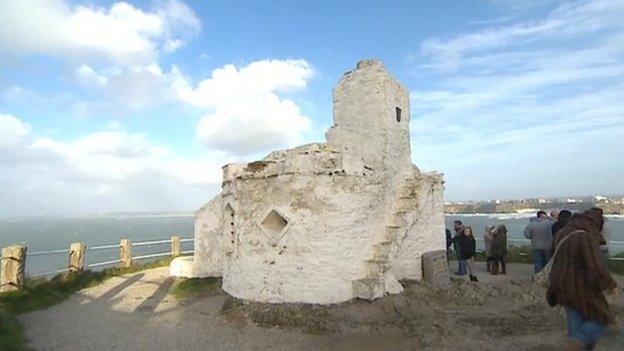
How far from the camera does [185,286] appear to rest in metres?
11.5

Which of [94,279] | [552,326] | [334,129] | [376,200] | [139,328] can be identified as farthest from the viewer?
[94,279]

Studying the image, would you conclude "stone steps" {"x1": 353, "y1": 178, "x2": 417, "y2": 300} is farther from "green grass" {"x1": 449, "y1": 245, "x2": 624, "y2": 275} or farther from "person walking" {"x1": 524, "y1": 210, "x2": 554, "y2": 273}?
"green grass" {"x1": 449, "y1": 245, "x2": 624, "y2": 275}

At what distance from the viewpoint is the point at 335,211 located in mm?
8719

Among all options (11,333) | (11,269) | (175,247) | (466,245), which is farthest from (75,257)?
(466,245)

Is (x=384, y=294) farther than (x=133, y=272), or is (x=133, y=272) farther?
(x=133, y=272)

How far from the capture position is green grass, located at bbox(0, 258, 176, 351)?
723 cm

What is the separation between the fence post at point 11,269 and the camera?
389 inches

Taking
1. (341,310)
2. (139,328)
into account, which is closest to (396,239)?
(341,310)

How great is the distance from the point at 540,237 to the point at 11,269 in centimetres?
1302

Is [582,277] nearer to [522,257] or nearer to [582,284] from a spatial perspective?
[582,284]

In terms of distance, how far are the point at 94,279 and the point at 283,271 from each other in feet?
23.0

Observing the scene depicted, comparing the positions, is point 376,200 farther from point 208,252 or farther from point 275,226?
point 208,252

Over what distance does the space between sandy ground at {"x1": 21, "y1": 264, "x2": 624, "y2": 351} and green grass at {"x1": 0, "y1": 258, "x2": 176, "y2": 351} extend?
0.90 ft

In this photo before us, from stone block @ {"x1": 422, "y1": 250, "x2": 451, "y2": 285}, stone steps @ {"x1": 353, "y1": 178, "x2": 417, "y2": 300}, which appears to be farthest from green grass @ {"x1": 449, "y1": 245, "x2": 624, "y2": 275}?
stone steps @ {"x1": 353, "y1": 178, "x2": 417, "y2": 300}
